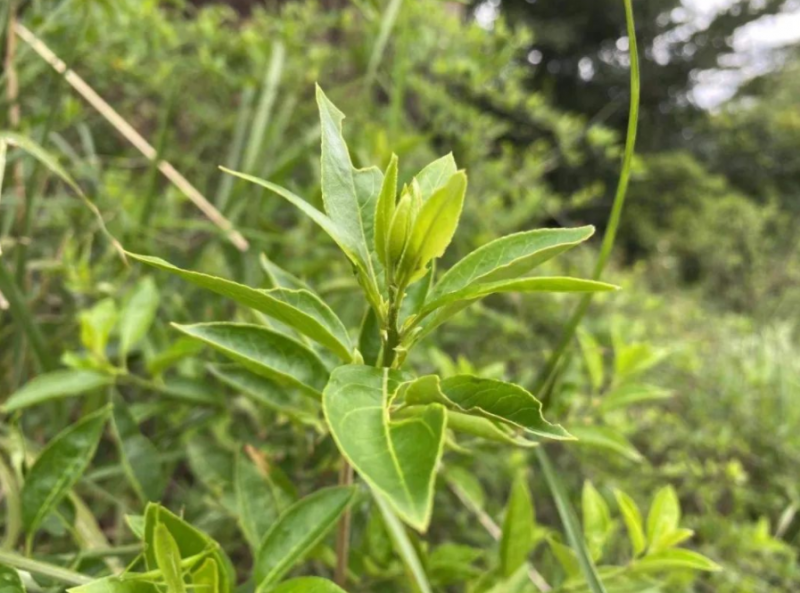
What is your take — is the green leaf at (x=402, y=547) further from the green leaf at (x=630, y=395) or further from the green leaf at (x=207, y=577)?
the green leaf at (x=630, y=395)

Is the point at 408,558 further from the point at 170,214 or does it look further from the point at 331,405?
the point at 170,214

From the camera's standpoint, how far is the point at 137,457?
398 mm

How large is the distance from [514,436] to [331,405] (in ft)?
0.37

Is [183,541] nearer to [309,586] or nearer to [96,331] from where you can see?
[309,586]

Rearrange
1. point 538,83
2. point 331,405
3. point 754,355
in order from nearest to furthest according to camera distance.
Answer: point 331,405
point 754,355
point 538,83

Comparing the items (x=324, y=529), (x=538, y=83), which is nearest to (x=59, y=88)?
(x=324, y=529)

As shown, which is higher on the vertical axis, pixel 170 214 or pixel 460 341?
pixel 170 214

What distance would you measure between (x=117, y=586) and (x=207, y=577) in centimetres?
4

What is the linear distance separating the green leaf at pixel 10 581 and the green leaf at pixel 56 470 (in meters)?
0.07

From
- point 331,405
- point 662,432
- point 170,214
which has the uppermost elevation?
point 331,405

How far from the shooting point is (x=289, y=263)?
72 cm

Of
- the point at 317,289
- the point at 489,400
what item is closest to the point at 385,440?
the point at 489,400

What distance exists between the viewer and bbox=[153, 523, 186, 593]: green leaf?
23cm

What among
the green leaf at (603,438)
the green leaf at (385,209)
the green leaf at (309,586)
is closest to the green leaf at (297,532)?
the green leaf at (309,586)
